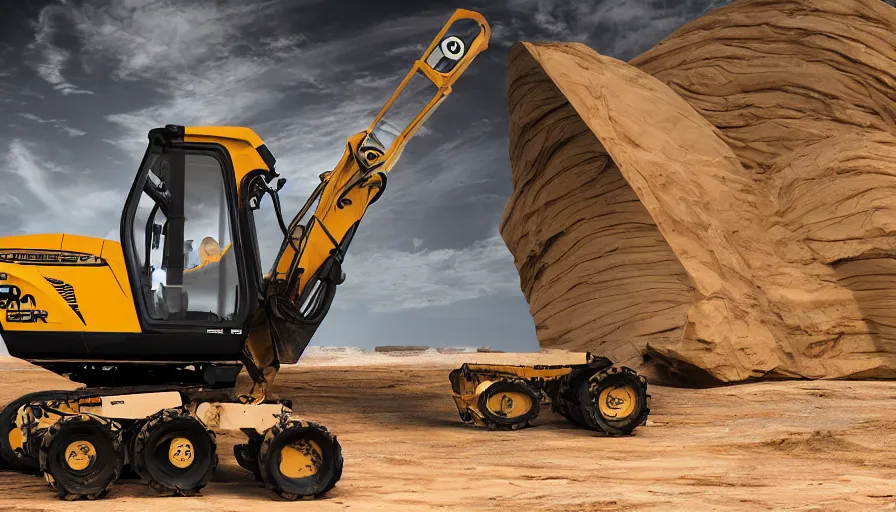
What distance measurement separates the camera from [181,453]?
23.2ft

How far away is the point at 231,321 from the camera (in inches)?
297

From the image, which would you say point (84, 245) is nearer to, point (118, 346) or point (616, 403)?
point (118, 346)

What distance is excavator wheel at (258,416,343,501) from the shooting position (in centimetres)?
703

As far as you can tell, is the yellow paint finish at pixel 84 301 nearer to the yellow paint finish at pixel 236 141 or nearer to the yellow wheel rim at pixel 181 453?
the yellow wheel rim at pixel 181 453

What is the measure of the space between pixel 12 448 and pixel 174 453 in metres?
2.11

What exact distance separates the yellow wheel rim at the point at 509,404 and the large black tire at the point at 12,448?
16.7 ft

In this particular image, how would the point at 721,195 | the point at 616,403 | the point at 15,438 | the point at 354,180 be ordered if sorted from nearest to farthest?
the point at 15,438, the point at 354,180, the point at 616,403, the point at 721,195

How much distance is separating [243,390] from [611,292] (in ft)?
26.0

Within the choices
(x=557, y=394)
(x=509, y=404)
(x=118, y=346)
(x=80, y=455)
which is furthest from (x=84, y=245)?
(x=557, y=394)

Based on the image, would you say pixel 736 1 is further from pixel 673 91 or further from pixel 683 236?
pixel 683 236

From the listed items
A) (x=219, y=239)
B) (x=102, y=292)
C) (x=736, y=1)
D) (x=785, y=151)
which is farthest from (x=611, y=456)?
(x=736, y=1)

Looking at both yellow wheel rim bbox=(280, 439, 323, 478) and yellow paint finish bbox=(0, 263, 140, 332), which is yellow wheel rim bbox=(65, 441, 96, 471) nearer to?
yellow paint finish bbox=(0, 263, 140, 332)

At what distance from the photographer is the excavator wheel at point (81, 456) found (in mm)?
6855

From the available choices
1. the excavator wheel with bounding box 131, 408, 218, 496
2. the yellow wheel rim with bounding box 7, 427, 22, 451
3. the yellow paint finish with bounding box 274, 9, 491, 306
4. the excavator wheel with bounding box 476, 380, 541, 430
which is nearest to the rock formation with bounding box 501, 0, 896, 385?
the excavator wheel with bounding box 476, 380, 541, 430
